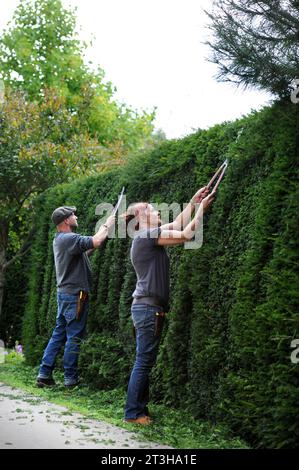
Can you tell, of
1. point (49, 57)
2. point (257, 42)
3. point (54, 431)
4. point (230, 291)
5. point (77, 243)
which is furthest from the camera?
point (49, 57)

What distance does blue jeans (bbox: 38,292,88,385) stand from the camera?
871 cm

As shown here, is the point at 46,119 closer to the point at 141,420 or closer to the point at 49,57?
the point at 141,420

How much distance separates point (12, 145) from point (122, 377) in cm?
677

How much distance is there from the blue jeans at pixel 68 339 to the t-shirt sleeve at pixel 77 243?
A: 2.04 ft

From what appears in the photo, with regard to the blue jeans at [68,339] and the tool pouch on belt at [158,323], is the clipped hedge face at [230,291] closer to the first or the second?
the blue jeans at [68,339]

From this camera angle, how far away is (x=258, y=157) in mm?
5914

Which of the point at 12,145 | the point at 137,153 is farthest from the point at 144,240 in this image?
the point at 12,145

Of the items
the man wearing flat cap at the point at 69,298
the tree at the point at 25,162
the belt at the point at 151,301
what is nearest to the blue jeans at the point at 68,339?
the man wearing flat cap at the point at 69,298

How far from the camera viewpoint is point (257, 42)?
538cm

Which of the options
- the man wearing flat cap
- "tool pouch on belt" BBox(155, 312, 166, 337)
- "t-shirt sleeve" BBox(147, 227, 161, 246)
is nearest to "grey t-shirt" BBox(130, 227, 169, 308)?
"t-shirt sleeve" BBox(147, 227, 161, 246)

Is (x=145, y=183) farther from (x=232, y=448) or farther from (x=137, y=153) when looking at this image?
(x=232, y=448)

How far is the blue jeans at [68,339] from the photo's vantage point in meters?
8.71

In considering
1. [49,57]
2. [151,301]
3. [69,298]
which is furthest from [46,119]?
[49,57]

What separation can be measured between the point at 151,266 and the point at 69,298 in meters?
2.81
